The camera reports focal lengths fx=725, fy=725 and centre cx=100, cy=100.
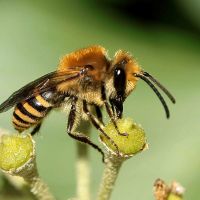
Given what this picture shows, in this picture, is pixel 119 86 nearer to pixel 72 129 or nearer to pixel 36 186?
pixel 72 129

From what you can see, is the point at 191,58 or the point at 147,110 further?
the point at 191,58

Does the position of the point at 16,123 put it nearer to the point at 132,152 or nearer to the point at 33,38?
the point at 132,152

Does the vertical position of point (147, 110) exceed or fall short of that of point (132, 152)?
it exceeds it

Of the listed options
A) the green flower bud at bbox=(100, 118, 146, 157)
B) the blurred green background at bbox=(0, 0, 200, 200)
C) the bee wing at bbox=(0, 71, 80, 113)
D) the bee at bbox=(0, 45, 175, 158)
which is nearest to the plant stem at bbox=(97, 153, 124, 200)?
the green flower bud at bbox=(100, 118, 146, 157)

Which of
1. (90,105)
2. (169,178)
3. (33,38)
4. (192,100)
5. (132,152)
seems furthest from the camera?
(33,38)

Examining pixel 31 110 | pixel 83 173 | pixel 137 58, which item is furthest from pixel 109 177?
pixel 137 58

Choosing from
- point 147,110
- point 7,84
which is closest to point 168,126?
point 147,110
